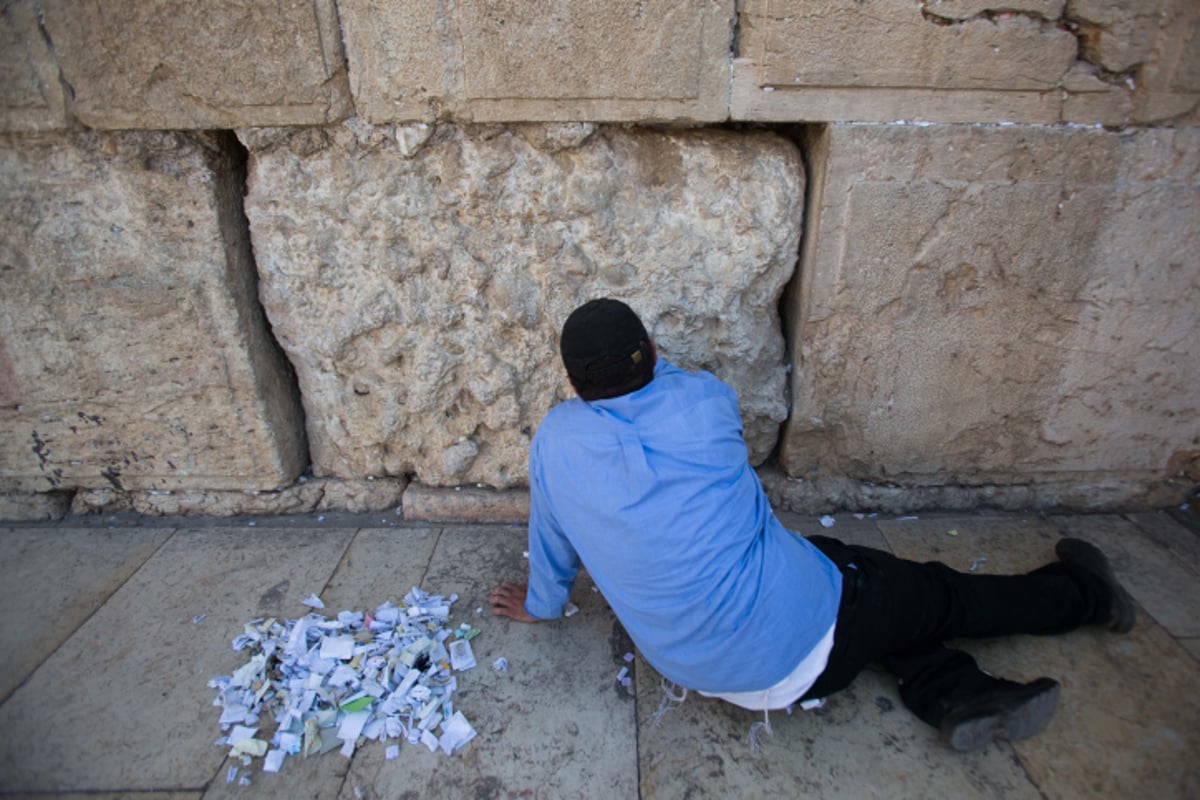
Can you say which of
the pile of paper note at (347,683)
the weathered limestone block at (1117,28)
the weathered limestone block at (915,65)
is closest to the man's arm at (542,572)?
the pile of paper note at (347,683)

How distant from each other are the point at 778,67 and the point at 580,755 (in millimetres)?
2135

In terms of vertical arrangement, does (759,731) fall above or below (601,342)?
below

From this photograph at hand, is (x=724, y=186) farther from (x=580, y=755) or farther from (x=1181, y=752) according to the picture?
(x=1181, y=752)

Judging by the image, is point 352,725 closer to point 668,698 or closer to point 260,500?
point 668,698

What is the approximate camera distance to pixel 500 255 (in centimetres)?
223

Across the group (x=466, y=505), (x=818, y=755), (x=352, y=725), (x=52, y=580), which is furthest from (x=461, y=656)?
(x=52, y=580)

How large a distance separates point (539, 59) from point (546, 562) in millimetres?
1578

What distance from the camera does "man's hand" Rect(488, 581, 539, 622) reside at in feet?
6.85

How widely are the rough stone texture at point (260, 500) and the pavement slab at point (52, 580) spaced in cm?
12

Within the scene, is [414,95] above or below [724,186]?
above

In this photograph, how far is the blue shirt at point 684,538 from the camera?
4.98ft

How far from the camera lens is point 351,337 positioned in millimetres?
2344

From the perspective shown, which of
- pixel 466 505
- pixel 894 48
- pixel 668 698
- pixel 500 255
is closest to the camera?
pixel 668 698

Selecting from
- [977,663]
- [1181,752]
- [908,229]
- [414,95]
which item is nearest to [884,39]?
[908,229]
